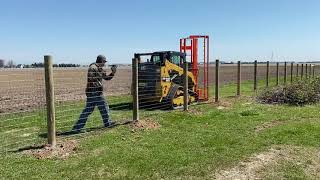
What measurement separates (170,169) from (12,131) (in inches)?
206

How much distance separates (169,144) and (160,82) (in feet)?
21.5

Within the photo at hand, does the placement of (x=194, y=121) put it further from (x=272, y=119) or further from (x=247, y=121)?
(x=272, y=119)

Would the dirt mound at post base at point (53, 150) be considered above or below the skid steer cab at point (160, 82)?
below

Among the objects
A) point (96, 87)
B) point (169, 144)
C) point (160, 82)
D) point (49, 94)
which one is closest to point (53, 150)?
point (49, 94)

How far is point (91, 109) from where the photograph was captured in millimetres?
10633

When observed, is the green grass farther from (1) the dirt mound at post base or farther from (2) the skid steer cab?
(2) the skid steer cab

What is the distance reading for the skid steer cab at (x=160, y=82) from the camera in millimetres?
15273

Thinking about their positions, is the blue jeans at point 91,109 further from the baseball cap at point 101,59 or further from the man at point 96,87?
the baseball cap at point 101,59

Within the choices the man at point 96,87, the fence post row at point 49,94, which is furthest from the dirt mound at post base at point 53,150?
the man at point 96,87

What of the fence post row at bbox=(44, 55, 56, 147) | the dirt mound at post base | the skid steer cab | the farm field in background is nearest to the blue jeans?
the farm field in background

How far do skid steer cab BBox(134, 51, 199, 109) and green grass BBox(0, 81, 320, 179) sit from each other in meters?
2.37

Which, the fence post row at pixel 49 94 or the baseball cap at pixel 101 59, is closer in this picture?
the fence post row at pixel 49 94

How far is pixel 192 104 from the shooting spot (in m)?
16.3

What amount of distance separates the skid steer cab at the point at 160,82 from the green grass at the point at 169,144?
2368 millimetres
